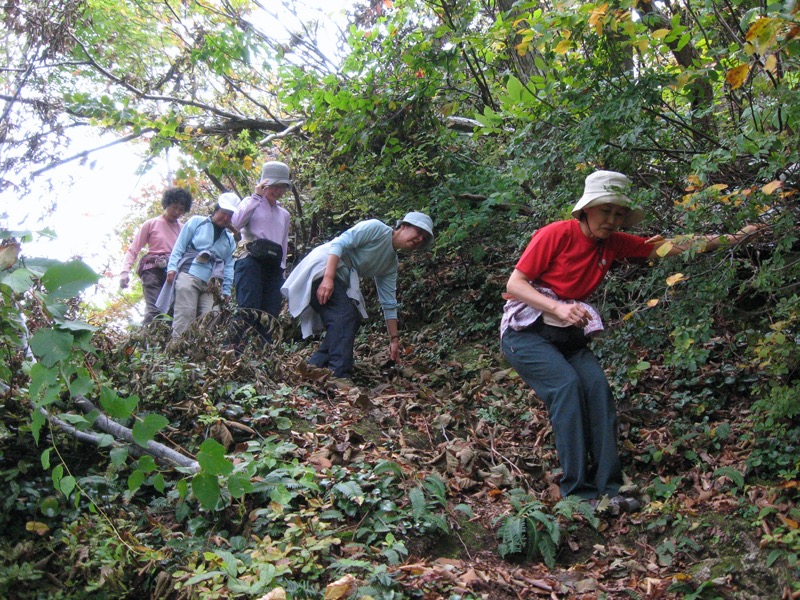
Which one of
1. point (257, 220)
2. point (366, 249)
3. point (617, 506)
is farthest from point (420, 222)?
point (617, 506)

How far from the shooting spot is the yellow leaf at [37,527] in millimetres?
3549

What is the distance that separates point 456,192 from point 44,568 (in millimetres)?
5541

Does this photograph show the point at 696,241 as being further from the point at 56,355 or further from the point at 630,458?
the point at 56,355

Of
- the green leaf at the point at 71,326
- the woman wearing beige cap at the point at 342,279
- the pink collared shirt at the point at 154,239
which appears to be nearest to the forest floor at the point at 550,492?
the woman wearing beige cap at the point at 342,279

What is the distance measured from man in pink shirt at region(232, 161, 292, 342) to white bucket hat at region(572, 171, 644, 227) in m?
3.61

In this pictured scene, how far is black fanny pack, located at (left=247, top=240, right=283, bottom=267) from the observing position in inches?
272

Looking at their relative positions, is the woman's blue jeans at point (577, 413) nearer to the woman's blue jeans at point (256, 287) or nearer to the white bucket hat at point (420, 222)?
the white bucket hat at point (420, 222)

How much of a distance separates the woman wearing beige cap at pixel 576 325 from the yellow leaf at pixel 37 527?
287cm

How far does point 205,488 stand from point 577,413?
86.3 inches

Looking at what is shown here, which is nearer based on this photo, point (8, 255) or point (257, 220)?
point (8, 255)

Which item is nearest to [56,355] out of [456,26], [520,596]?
[520,596]

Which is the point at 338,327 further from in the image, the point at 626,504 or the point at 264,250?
the point at 626,504

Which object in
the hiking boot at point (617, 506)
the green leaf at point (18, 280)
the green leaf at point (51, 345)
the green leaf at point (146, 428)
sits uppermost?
the green leaf at point (18, 280)

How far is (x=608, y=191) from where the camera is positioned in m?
4.18
